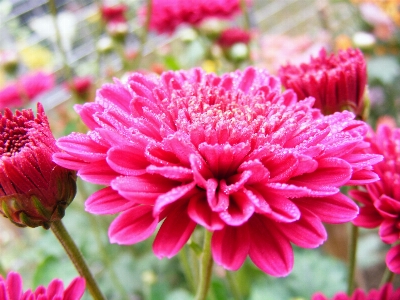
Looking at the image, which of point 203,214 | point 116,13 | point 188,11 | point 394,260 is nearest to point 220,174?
point 203,214

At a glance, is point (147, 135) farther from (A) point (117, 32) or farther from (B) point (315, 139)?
(A) point (117, 32)

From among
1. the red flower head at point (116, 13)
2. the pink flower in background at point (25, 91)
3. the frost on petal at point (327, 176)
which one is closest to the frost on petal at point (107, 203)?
the frost on petal at point (327, 176)

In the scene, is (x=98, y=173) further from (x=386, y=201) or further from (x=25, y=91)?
(x=25, y=91)

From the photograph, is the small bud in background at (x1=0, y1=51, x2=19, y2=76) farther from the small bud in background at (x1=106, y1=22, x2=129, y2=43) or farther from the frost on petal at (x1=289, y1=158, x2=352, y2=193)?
the frost on petal at (x1=289, y1=158, x2=352, y2=193)

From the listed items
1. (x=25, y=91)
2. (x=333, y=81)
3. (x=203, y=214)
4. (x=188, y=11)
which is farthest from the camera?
(x=25, y=91)

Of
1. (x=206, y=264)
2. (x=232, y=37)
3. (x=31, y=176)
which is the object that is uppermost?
(x=31, y=176)

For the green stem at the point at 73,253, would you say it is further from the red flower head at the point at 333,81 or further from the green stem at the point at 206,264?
the red flower head at the point at 333,81
